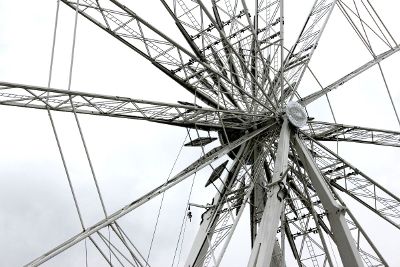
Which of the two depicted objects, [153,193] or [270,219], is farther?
[153,193]

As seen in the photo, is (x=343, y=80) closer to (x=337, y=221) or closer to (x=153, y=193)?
(x=337, y=221)

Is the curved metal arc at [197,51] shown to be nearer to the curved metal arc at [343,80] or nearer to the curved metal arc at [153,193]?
the curved metal arc at [153,193]

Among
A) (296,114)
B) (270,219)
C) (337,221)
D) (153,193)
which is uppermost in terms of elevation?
(296,114)

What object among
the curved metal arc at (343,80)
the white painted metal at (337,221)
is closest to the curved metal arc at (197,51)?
the curved metal arc at (343,80)

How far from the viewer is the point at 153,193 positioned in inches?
740

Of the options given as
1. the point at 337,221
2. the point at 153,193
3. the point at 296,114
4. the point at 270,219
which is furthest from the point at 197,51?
the point at 337,221

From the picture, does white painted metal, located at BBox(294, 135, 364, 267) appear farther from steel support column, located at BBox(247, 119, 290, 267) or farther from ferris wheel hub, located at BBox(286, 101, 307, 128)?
steel support column, located at BBox(247, 119, 290, 267)

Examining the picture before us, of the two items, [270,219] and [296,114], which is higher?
[296,114]

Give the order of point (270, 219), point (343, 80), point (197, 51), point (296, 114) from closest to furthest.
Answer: point (270, 219) → point (296, 114) → point (197, 51) → point (343, 80)

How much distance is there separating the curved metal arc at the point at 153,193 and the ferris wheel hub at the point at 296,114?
1.18m

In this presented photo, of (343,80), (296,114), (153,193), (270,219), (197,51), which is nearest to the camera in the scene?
(270,219)

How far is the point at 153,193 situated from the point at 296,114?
6921mm

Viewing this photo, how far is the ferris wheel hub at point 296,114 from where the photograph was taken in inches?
847

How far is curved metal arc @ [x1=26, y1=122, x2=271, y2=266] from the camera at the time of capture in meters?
14.5
